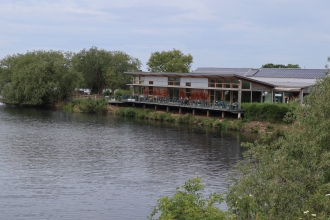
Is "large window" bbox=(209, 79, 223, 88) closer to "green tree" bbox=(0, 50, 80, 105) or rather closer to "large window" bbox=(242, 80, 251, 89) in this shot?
"large window" bbox=(242, 80, 251, 89)

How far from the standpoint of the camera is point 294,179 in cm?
1641

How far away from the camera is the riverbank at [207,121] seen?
183 feet

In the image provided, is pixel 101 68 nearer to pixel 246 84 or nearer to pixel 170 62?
pixel 170 62

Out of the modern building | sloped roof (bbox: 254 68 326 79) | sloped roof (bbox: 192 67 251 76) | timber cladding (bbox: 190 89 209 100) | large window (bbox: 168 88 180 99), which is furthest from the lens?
sloped roof (bbox: 192 67 251 76)

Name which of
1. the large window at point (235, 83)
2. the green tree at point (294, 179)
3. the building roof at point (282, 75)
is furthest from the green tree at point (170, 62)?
the green tree at point (294, 179)

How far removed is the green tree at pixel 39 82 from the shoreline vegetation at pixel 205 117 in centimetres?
272

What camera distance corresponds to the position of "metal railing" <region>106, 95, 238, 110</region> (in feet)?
206

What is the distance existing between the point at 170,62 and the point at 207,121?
42.6 meters

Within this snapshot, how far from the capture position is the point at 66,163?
3616cm

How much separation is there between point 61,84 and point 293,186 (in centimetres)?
7233

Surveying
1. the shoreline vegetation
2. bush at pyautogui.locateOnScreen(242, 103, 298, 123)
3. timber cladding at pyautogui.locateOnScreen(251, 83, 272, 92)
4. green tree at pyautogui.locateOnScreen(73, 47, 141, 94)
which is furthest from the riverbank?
green tree at pyautogui.locateOnScreen(73, 47, 141, 94)

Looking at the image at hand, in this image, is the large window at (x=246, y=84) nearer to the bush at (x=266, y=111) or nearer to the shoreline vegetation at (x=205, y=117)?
the bush at (x=266, y=111)

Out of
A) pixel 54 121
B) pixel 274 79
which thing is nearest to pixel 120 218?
pixel 54 121

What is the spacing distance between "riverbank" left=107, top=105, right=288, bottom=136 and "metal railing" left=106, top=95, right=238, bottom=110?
148 cm
